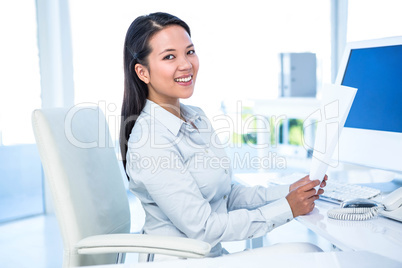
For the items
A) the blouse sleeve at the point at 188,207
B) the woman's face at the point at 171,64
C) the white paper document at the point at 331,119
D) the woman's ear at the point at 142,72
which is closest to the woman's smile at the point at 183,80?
the woman's face at the point at 171,64

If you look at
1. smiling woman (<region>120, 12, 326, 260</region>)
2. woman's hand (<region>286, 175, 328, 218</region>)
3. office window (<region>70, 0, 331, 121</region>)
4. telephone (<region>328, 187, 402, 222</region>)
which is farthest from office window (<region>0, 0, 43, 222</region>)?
telephone (<region>328, 187, 402, 222</region>)

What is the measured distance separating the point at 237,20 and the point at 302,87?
1689 mm

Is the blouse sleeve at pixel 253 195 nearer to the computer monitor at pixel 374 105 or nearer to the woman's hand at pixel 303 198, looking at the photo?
the woman's hand at pixel 303 198

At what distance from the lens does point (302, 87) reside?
3406 millimetres

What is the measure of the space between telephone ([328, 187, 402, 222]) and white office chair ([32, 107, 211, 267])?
0.42m

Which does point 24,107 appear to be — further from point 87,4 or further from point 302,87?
point 302,87

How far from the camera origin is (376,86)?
1.65m

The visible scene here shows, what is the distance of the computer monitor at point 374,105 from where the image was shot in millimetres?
1566

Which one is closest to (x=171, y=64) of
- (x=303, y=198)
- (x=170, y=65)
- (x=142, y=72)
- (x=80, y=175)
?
(x=170, y=65)

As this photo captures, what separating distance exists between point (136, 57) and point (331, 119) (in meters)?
0.66

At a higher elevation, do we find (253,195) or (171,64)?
(171,64)

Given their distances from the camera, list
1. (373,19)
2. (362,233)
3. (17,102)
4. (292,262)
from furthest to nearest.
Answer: (373,19) < (17,102) < (362,233) < (292,262)

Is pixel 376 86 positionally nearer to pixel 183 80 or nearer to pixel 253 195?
pixel 253 195

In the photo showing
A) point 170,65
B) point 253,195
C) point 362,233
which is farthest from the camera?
point 253,195
